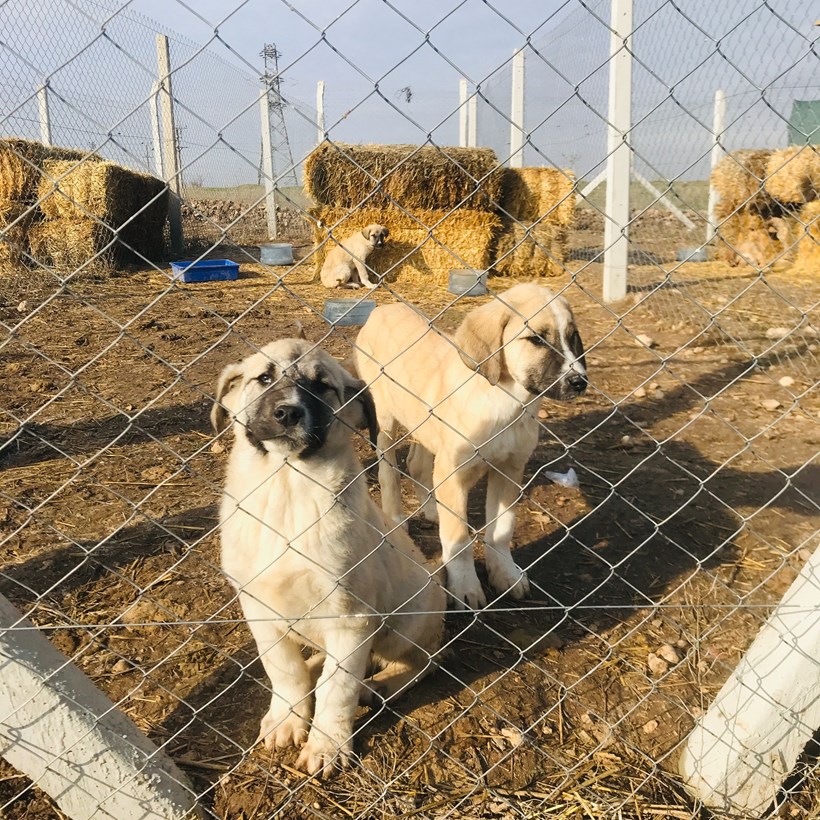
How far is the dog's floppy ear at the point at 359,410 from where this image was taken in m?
2.36

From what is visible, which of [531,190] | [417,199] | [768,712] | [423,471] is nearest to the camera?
[768,712]

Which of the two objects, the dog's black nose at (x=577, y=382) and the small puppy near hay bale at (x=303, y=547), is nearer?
the small puppy near hay bale at (x=303, y=547)

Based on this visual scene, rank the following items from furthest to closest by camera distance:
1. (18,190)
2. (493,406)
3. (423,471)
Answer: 1. (18,190)
2. (423,471)
3. (493,406)

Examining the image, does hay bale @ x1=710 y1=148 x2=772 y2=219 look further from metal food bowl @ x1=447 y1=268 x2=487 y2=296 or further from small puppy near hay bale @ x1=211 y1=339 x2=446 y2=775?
small puppy near hay bale @ x1=211 y1=339 x2=446 y2=775

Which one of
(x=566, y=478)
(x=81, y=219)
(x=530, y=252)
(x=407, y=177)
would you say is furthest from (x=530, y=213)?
(x=566, y=478)

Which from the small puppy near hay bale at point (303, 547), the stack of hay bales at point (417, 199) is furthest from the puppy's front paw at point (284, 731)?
the stack of hay bales at point (417, 199)

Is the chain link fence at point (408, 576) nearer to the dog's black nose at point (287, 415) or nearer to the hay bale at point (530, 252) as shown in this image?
the dog's black nose at point (287, 415)

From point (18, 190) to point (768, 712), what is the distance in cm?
1132

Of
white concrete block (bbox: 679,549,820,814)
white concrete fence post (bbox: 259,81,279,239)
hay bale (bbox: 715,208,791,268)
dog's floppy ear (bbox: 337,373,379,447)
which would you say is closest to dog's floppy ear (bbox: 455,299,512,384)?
dog's floppy ear (bbox: 337,373,379,447)

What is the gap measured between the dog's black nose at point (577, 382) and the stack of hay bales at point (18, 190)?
904cm

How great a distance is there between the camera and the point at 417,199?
11055 millimetres

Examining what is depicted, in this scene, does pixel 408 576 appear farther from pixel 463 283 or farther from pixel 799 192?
pixel 799 192

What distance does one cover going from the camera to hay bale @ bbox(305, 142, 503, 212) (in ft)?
34.9

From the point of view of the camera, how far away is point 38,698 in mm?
1636
